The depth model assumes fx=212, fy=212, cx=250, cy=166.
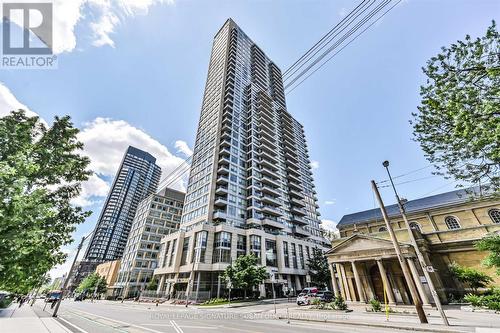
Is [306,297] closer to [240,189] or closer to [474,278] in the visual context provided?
[474,278]

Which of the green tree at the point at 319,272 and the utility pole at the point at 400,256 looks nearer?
the utility pole at the point at 400,256

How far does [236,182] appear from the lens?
175 ft

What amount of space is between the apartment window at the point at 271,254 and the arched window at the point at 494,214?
Result: 3548cm

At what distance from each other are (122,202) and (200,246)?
374 feet

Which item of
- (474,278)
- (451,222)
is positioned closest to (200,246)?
(474,278)

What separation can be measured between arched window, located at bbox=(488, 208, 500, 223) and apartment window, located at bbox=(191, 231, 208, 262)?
42.8 m

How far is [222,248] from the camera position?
41531 mm

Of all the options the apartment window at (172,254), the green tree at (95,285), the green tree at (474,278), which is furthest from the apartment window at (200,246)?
the green tree at (95,285)

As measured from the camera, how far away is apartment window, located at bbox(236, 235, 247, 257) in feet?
143

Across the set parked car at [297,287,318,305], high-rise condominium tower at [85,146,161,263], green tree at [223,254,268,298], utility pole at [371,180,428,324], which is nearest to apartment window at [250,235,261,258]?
green tree at [223,254,268,298]

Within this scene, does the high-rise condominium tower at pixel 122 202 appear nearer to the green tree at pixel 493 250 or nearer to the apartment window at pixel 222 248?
the apartment window at pixel 222 248

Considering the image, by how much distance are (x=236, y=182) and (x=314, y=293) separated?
1173 inches

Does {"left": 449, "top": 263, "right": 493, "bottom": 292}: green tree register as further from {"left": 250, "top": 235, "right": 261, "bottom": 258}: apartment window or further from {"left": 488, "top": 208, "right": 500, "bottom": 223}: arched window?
{"left": 250, "top": 235, "right": 261, "bottom": 258}: apartment window

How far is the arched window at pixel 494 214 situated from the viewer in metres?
26.7
